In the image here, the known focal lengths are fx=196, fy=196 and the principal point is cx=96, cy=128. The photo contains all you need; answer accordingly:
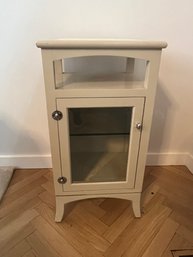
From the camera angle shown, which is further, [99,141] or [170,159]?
[170,159]

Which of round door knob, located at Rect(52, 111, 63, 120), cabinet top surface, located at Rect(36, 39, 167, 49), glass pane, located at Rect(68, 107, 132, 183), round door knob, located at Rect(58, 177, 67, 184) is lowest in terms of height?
round door knob, located at Rect(58, 177, 67, 184)

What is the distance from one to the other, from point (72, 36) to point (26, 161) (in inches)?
Result: 34.0

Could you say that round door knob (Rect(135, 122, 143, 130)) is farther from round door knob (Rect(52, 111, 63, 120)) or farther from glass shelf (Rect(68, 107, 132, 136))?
round door knob (Rect(52, 111, 63, 120))

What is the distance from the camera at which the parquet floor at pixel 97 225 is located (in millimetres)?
875

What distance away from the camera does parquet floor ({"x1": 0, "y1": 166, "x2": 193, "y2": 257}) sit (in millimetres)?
875

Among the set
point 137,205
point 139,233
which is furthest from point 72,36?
point 139,233

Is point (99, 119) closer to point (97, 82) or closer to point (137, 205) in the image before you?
point (97, 82)

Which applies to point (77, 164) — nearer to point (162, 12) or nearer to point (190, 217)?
point (190, 217)

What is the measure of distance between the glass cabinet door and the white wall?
46cm

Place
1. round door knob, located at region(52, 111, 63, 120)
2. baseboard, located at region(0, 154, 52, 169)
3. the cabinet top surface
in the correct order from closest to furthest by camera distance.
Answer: the cabinet top surface, round door knob, located at region(52, 111, 63, 120), baseboard, located at region(0, 154, 52, 169)

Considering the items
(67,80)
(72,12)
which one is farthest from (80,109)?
(72,12)

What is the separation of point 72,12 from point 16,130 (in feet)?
2.54

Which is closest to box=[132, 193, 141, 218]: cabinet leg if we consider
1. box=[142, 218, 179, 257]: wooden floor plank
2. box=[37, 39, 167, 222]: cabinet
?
box=[37, 39, 167, 222]: cabinet

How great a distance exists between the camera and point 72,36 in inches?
41.6
